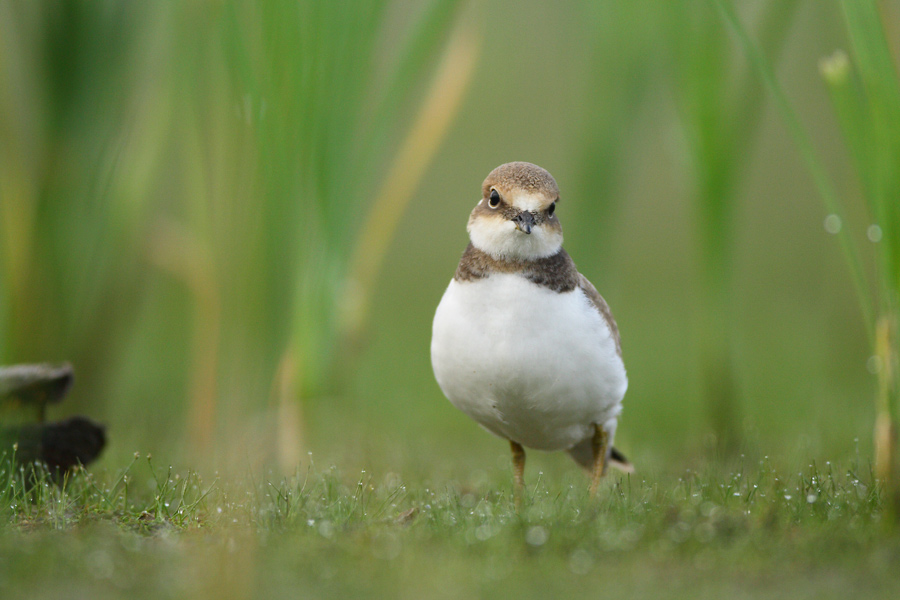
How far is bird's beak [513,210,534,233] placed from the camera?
12.5ft

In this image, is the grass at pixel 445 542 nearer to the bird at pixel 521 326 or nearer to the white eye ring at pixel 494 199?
the bird at pixel 521 326

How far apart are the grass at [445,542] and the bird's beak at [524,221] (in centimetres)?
115

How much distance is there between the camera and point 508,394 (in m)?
3.91

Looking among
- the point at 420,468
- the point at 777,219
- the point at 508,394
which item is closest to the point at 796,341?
the point at 777,219

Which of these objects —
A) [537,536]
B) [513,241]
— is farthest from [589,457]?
[537,536]

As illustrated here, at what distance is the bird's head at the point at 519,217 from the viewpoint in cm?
394

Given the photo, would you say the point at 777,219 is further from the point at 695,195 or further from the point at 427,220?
the point at 695,195

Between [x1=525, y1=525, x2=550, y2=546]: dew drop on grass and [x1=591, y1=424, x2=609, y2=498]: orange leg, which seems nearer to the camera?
[x1=525, y1=525, x2=550, y2=546]: dew drop on grass

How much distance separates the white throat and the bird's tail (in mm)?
1362

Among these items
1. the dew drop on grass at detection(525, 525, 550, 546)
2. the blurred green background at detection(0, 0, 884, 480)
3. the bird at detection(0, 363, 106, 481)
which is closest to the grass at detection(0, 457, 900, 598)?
the dew drop on grass at detection(525, 525, 550, 546)

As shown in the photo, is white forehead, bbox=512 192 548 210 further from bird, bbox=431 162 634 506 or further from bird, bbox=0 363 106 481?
bird, bbox=0 363 106 481

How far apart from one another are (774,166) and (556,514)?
15308mm

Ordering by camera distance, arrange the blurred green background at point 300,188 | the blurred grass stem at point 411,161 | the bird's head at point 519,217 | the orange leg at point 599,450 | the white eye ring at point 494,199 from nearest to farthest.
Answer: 1. the blurred green background at point 300,188
2. the bird's head at point 519,217
3. the white eye ring at point 494,199
4. the orange leg at point 599,450
5. the blurred grass stem at point 411,161

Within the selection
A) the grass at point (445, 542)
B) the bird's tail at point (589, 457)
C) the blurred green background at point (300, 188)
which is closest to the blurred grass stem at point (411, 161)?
the blurred green background at point (300, 188)
